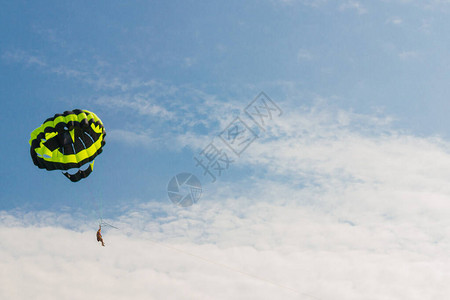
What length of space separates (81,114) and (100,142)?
3527mm

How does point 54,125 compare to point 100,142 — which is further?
point 100,142

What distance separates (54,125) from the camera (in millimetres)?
39031

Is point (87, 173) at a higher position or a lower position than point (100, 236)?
higher

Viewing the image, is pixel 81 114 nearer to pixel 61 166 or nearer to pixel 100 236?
pixel 61 166

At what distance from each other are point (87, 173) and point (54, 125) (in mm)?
5049

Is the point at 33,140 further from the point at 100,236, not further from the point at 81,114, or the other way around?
the point at 100,236

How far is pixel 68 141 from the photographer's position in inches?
1564

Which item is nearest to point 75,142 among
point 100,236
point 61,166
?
point 61,166

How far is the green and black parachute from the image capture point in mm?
39062

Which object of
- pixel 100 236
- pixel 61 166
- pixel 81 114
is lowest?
pixel 100 236

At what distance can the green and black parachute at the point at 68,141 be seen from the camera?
39.1 m

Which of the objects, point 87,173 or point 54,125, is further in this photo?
point 87,173

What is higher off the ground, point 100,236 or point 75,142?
point 75,142

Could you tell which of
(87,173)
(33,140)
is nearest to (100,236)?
(87,173)
